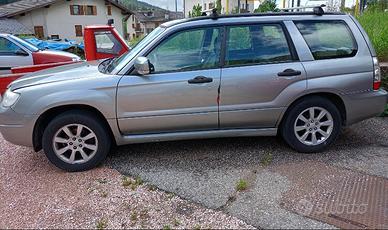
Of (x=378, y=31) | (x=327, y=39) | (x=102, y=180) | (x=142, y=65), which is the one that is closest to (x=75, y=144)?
(x=102, y=180)

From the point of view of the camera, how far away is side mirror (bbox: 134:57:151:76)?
3604 mm

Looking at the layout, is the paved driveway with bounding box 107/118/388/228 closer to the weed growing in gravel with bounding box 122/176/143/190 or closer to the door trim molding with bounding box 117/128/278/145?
the weed growing in gravel with bounding box 122/176/143/190

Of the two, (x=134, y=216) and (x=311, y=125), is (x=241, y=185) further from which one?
(x=311, y=125)

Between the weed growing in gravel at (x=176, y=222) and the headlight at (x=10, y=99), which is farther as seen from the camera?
the headlight at (x=10, y=99)

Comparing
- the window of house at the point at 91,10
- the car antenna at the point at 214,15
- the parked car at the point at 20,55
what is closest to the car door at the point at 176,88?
the car antenna at the point at 214,15

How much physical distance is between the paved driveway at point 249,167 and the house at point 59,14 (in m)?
33.2

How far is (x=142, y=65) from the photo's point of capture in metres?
3.62

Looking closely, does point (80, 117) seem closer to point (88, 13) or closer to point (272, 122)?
point (272, 122)

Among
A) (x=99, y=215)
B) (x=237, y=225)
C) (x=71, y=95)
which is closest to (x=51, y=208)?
(x=99, y=215)

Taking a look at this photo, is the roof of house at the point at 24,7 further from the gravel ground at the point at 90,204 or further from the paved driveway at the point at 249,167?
the paved driveway at the point at 249,167

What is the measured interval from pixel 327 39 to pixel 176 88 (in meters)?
2.00

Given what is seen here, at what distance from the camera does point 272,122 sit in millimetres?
4121

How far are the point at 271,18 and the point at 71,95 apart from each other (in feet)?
8.43

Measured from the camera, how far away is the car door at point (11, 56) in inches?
375
